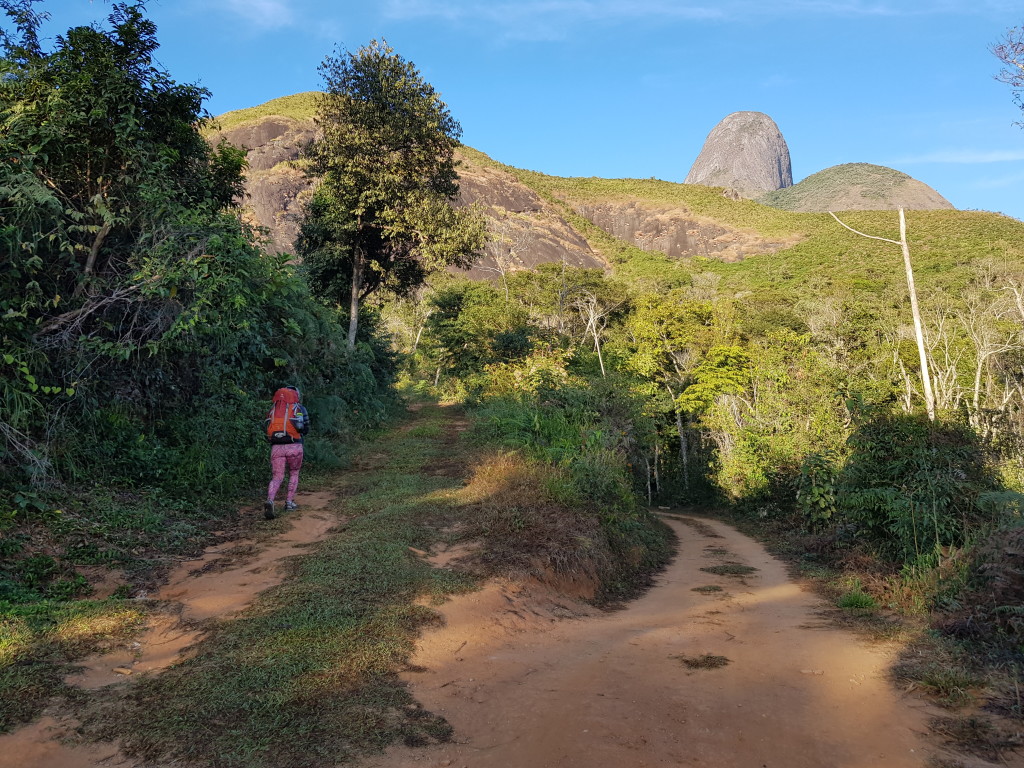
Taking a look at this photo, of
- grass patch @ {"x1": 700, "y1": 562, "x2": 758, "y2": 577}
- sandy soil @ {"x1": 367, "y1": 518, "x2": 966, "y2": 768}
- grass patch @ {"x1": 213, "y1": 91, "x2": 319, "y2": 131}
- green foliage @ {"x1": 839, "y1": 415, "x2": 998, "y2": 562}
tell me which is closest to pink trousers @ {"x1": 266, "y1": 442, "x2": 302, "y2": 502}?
sandy soil @ {"x1": 367, "y1": 518, "x2": 966, "y2": 768}

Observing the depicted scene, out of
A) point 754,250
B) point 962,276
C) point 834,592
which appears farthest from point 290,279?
point 754,250

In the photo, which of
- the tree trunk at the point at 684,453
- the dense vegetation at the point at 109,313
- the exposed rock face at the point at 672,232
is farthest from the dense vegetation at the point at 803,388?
the exposed rock face at the point at 672,232

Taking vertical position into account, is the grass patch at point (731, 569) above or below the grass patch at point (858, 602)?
below

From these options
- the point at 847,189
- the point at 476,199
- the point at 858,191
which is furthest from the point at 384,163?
the point at 847,189

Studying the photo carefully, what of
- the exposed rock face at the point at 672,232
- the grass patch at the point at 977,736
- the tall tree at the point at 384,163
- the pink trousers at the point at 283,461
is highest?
the exposed rock face at the point at 672,232

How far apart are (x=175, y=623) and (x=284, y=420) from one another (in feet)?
11.5

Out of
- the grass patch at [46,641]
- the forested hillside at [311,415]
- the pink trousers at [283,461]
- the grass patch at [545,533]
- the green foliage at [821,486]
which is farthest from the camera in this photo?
the green foliage at [821,486]

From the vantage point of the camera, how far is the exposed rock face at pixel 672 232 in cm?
7481

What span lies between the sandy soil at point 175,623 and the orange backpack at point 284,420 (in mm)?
1005

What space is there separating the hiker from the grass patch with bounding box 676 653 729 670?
5224 millimetres

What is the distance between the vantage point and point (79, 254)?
698 centimetres

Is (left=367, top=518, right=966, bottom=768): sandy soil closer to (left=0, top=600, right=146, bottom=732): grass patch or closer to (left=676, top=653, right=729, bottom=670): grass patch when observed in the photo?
(left=676, top=653, right=729, bottom=670): grass patch

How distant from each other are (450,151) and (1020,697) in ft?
65.1

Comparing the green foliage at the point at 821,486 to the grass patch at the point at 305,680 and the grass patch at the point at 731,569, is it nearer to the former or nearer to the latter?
the grass patch at the point at 731,569
